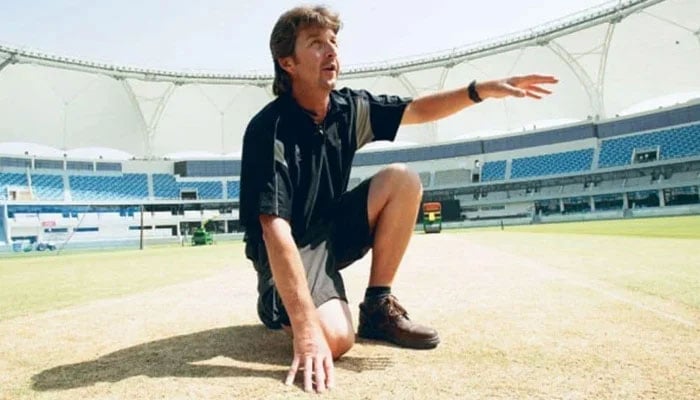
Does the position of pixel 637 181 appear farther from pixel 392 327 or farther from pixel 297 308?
pixel 297 308

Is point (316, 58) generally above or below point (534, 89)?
above

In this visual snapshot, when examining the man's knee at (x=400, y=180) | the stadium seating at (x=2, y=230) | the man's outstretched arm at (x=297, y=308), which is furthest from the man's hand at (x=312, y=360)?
the stadium seating at (x=2, y=230)

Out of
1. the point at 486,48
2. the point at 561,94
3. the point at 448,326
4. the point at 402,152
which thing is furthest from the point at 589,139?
the point at 448,326

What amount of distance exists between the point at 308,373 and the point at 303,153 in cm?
118

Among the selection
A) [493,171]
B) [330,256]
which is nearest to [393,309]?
[330,256]

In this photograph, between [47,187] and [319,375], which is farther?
[47,187]

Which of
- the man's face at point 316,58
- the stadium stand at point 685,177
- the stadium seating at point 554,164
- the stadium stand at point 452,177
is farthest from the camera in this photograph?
the stadium stand at point 452,177

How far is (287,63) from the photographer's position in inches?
106

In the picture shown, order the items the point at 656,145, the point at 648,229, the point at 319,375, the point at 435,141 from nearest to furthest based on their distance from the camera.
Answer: the point at 319,375, the point at 648,229, the point at 656,145, the point at 435,141

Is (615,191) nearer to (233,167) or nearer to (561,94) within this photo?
(561,94)

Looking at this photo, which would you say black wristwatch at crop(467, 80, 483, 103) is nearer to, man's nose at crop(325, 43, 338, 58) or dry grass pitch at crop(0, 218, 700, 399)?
man's nose at crop(325, 43, 338, 58)

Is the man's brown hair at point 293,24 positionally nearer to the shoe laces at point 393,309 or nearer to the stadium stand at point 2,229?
the shoe laces at point 393,309

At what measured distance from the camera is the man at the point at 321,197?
218cm

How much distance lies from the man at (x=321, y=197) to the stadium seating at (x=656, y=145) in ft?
171
